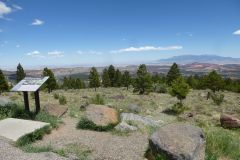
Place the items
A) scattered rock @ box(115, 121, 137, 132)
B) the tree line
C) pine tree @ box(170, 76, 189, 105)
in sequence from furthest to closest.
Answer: the tree line < pine tree @ box(170, 76, 189, 105) < scattered rock @ box(115, 121, 137, 132)

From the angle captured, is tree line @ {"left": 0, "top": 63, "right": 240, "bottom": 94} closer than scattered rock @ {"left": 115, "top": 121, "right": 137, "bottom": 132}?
No

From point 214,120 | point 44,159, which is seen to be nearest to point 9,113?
point 44,159

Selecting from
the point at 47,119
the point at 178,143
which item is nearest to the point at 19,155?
the point at 178,143

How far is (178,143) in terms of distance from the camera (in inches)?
394

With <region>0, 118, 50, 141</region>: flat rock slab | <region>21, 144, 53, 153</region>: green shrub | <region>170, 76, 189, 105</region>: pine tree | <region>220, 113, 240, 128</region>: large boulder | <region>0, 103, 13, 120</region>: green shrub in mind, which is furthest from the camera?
<region>170, 76, 189, 105</region>: pine tree

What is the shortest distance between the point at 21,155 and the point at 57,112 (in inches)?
364

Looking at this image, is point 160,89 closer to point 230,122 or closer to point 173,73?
point 173,73

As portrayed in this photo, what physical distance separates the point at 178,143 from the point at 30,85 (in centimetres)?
1099

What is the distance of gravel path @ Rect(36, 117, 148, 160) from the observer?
37.4 feet

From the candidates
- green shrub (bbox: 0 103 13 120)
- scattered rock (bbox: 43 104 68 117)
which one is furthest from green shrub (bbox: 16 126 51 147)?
scattered rock (bbox: 43 104 68 117)

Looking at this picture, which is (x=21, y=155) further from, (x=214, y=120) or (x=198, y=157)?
(x=214, y=120)

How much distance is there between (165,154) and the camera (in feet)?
32.4

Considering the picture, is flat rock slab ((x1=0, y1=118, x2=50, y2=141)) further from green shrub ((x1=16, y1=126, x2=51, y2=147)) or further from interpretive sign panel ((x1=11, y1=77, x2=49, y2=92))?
interpretive sign panel ((x1=11, y1=77, x2=49, y2=92))

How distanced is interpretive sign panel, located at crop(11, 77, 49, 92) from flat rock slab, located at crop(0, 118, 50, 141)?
2278 millimetres
